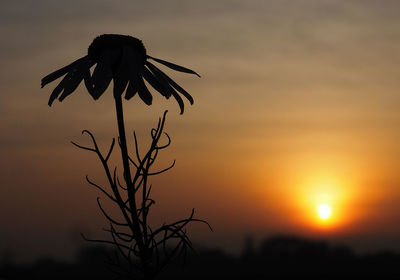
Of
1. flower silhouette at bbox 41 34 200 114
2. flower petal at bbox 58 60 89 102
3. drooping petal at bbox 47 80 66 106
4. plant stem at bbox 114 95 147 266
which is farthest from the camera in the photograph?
drooping petal at bbox 47 80 66 106

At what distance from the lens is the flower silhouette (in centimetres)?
432

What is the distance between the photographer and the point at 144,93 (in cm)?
491

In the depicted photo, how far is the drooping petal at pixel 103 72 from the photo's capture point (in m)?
4.18

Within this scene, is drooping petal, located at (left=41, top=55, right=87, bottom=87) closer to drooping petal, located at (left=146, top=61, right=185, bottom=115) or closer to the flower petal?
the flower petal

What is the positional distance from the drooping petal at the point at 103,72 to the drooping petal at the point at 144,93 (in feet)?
1.03

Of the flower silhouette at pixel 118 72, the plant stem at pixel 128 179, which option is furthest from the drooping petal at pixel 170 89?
the plant stem at pixel 128 179

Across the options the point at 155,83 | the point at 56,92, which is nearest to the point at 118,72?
the point at 155,83

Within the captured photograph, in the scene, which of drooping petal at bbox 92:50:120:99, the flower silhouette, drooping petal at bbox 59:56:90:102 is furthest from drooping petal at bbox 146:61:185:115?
drooping petal at bbox 59:56:90:102

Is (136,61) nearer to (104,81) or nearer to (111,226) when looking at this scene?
(104,81)

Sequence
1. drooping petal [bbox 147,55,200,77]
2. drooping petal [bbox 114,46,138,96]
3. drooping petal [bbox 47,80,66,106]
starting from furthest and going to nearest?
1. drooping petal [bbox 147,55,200,77]
2. drooping petal [bbox 47,80,66,106]
3. drooping petal [bbox 114,46,138,96]

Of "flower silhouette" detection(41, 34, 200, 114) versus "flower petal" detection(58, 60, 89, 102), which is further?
"flower petal" detection(58, 60, 89, 102)

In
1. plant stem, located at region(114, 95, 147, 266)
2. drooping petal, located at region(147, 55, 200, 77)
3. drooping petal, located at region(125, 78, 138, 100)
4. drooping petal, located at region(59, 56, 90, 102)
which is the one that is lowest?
plant stem, located at region(114, 95, 147, 266)

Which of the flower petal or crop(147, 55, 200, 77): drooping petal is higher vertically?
crop(147, 55, 200, 77): drooping petal

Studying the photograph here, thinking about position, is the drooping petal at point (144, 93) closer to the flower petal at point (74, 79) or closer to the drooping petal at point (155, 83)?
the drooping petal at point (155, 83)
